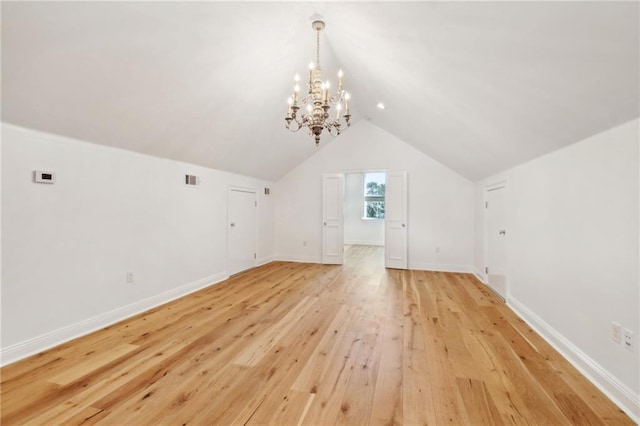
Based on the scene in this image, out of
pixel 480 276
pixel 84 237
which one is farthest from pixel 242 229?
pixel 480 276

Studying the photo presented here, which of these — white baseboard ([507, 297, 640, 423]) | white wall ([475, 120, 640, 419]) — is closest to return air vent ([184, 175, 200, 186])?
white wall ([475, 120, 640, 419])

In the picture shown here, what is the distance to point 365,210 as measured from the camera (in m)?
9.78

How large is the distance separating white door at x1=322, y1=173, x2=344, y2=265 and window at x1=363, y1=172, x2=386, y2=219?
3608 millimetres

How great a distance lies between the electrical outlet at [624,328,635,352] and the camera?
1661 millimetres

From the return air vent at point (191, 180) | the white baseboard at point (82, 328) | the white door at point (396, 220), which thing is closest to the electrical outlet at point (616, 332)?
the white door at point (396, 220)

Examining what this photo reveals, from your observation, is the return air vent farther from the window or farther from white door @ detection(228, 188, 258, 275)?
the window

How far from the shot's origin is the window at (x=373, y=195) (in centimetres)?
972

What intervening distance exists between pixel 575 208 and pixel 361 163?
428 cm

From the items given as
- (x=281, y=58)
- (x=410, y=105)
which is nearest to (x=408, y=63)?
(x=410, y=105)

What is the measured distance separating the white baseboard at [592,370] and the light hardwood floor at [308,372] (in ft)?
0.20

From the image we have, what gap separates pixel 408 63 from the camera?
2.60 m

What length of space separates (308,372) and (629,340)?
2099 mm

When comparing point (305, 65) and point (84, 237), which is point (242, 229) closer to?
point (84, 237)

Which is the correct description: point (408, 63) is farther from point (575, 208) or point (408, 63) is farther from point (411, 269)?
point (411, 269)
